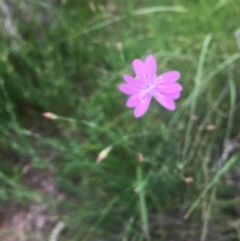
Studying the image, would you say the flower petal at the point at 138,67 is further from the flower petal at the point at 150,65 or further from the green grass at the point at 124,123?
the green grass at the point at 124,123

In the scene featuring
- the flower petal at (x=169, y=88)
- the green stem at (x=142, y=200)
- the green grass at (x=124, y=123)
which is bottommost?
the flower petal at (x=169, y=88)

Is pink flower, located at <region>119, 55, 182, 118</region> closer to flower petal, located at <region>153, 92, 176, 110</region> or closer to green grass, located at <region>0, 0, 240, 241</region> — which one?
flower petal, located at <region>153, 92, 176, 110</region>

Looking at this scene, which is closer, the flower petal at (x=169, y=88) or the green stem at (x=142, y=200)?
the flower petal at (x=169, y=88)

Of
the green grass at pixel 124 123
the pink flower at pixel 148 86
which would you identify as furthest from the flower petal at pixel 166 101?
the green grass at pixel 124 123

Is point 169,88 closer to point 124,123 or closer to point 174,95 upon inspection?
point 174,95

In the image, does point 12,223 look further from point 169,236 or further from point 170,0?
point 170,0

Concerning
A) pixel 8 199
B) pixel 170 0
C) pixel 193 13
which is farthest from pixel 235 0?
pixel 8 199

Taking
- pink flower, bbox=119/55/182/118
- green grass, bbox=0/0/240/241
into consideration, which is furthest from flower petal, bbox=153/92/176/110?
green grass, bbox=0/0/240/241
